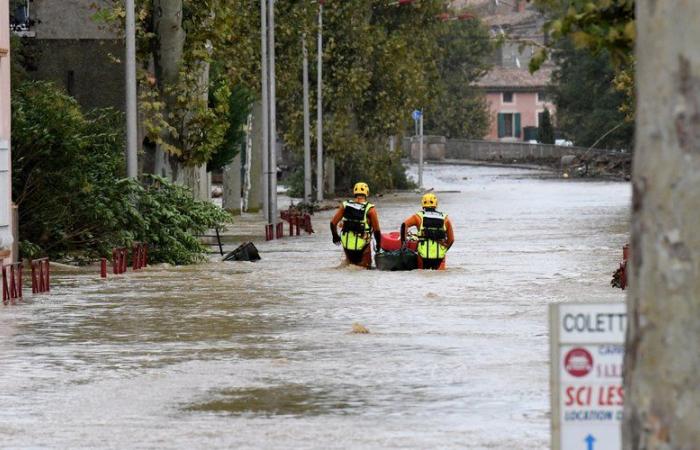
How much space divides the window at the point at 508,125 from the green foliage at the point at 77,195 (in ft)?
410

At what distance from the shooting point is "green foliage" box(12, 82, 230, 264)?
3033 cm

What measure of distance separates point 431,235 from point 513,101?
128528mm

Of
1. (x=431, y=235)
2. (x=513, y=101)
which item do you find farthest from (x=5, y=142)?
(x=513, y=101)

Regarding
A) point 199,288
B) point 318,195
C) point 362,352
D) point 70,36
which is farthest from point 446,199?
point 362,352

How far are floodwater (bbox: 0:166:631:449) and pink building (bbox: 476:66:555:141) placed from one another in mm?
122687

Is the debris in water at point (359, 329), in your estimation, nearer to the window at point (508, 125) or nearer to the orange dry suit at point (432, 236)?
the orange dry suit at point (432, 236)

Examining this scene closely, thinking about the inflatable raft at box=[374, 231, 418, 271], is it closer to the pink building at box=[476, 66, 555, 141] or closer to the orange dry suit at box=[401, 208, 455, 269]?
the orange dry suit at box=[401, 208, 455, 269]

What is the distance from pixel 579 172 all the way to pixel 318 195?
38.6 metres

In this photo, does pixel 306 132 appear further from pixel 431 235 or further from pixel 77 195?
pixel 431 235

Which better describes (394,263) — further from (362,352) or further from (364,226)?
(362,352)

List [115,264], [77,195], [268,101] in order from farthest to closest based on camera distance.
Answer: [268,101] < [77,195] < [115,264]

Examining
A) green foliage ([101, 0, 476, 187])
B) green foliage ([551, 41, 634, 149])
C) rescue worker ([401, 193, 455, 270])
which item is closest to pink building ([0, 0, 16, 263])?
rescue worker ([401, 193, 455, 270])

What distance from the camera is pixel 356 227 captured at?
30.0 metres

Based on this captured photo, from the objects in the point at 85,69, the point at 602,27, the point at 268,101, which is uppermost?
the point at 85,69
